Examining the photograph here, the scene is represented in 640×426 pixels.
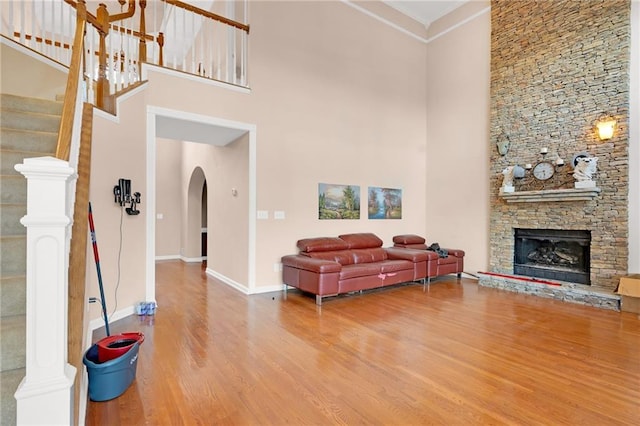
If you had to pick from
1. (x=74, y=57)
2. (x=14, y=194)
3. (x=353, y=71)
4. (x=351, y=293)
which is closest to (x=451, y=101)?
(x=353, y=71)

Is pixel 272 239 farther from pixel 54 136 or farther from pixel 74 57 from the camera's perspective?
pixel 74 57

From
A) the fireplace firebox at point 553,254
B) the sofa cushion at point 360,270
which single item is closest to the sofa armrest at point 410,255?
the sofa cushion at point 360,270

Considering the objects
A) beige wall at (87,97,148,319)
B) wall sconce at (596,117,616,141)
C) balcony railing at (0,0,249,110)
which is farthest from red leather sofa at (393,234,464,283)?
beige wall at (87,97,148,319)

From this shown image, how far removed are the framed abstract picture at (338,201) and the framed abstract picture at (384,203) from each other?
1.23 feet

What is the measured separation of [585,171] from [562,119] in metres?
1.03

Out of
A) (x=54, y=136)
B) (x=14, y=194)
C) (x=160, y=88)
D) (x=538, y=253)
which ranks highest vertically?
(x=160, y=88)

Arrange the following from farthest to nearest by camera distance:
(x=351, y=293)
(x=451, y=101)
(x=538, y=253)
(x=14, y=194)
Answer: (x=451, y=101) < (x=538, y=253) < (x=351, y=293) < (x=14, y=194)

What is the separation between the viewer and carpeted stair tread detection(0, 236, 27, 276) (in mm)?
1901

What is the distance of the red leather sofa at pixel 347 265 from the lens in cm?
468

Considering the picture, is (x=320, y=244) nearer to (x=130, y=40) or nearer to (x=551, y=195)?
(x=551, y=195)

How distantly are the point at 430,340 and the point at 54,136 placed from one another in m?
4.06

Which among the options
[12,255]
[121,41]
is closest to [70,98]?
[12,255]

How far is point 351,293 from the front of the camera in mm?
5305

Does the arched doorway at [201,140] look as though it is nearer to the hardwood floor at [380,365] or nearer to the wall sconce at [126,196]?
the wall sconce at [126,196]
